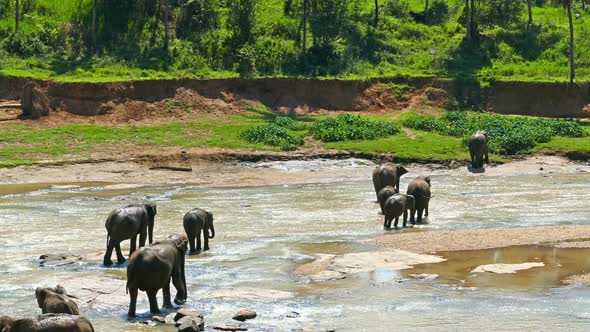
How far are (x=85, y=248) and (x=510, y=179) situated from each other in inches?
760

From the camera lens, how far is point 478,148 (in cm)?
4097

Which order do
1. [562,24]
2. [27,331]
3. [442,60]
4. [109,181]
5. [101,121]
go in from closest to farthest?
[27,331]
[109,181]
[101,121]
[442,60]
[562,24]

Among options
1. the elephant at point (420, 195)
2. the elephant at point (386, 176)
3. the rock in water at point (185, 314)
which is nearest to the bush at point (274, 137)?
the elephant at point (386, 176)

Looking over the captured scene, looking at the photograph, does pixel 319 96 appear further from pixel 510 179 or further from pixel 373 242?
pixel 373 242

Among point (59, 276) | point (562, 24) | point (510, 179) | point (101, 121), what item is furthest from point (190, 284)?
point (562, 24)

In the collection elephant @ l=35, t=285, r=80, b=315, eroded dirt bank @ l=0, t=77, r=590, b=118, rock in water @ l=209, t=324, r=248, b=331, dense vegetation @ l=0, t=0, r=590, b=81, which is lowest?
rock in water @ l=209, t=324, r=248, b=331

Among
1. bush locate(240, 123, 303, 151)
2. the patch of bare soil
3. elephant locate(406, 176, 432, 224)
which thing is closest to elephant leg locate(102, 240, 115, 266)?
the patch of bare soil

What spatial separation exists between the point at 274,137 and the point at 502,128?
9.77 m

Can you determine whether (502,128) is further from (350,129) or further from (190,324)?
(190,324)

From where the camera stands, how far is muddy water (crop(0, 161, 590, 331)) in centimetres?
1816

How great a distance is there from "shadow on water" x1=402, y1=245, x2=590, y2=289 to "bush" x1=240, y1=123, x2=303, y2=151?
19642 mm

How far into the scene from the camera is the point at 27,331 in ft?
46.1

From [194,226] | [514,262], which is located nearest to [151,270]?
[194,226]

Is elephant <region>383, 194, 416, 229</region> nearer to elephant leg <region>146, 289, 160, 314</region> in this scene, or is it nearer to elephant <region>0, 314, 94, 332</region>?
elephant leg <region>146, 289, 160, 314</region>
